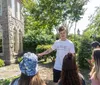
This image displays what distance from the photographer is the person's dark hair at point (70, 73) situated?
3.31m

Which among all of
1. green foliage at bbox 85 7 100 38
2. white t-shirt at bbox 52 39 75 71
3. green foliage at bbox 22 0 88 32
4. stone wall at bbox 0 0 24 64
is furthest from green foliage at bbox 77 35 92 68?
green foliage at bbox 22 0 88 32

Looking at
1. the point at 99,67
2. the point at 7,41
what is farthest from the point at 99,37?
the point at 99,67

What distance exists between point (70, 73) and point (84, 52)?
9831mm

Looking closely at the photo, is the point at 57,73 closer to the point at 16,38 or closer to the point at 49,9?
the point at 16,38

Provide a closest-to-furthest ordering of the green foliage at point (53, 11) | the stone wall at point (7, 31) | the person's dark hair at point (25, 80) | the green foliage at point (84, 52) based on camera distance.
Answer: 1. the person's dark hair at point (25, 80)
2. the green foliage at point (84, 52)
3. the stone wall at point (7, 31)
4. the green foliage at point (53, 11)

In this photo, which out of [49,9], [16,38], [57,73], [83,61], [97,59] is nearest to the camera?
[97,59]

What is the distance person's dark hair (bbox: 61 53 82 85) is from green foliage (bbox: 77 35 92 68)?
9619 mm

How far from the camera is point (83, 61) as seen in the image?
1301 centimetres

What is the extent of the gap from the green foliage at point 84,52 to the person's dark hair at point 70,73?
379 inches

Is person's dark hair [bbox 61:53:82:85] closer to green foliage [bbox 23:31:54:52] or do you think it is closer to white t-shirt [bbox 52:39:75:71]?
white t-shirt [bbox 52:39:75:71]

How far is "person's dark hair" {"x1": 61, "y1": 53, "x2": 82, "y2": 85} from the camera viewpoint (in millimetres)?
3313

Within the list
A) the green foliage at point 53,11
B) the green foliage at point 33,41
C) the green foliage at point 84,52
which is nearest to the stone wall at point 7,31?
the green foliage at point 33,41

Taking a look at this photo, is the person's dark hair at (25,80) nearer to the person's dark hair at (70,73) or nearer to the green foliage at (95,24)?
the person's dark hair at (70,73)

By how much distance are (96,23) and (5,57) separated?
21.4ft
